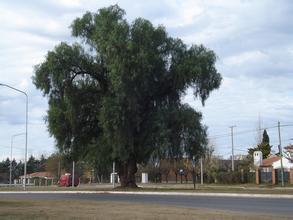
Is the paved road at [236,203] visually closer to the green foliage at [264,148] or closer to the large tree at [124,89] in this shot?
the large tree at [124,89]

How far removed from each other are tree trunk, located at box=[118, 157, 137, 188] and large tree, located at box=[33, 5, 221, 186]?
11cm

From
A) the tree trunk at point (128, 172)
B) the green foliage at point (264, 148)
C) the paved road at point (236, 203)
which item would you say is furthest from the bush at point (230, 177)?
the paved road at point (236, 203)

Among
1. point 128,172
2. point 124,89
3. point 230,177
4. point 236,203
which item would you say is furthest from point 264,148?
point 236,203

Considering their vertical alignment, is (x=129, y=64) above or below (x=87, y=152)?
above

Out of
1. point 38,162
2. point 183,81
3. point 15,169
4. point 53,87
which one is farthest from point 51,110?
point 38,162

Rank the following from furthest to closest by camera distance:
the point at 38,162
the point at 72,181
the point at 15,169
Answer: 1. the point at 38,162
2. the point at 15,169
3. the point at 72,181

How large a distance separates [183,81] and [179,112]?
306 cm

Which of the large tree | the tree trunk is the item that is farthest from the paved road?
the tree trunk

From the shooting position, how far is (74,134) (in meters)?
54.0

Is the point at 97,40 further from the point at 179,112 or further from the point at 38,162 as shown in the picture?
the point at 38,162

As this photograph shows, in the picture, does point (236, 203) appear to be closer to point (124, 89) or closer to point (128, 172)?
point (124, 89)

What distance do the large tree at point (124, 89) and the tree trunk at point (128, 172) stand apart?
0.36 feet

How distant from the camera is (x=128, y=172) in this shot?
179 ft

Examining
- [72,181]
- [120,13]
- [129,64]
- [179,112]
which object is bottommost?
[72,181]
